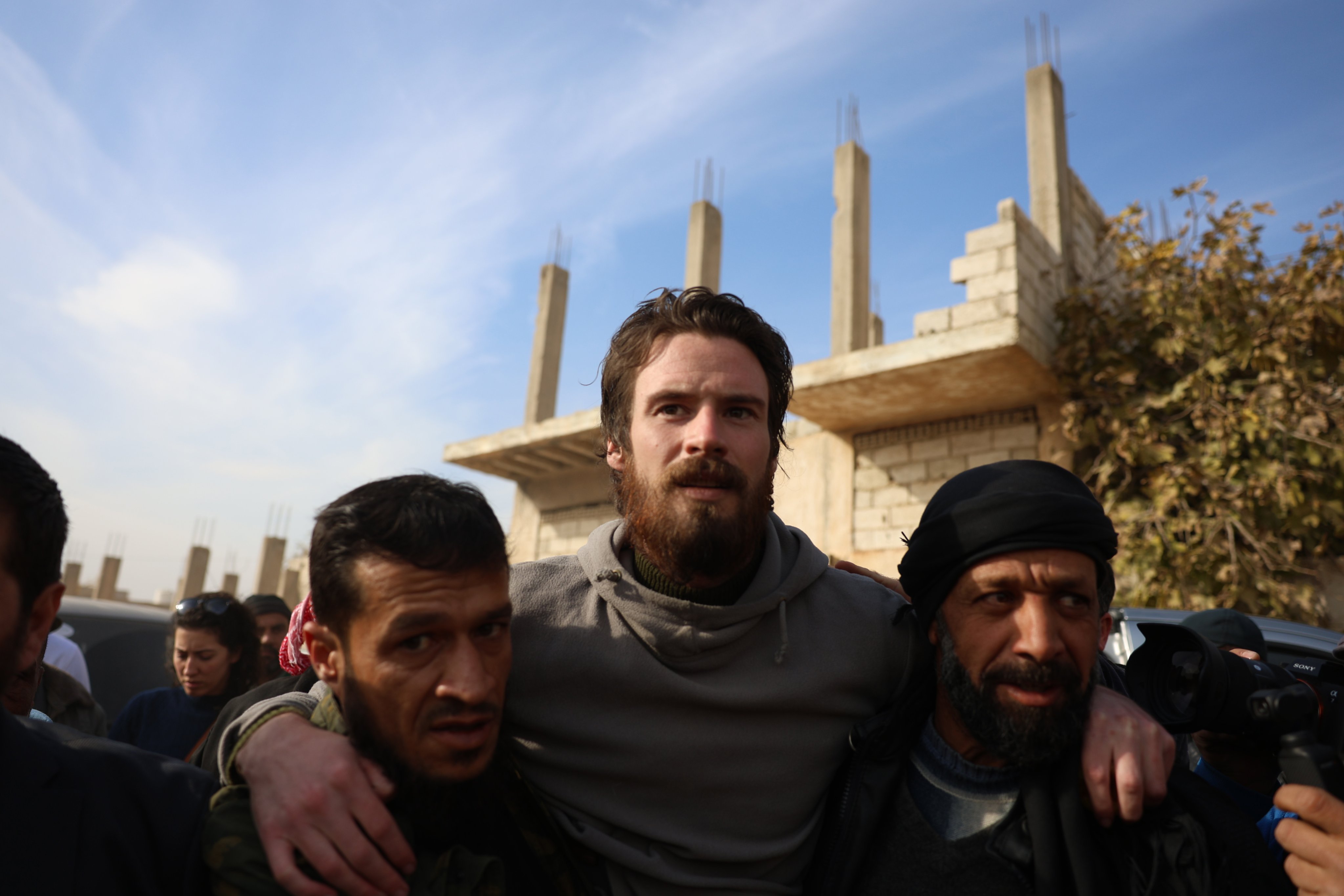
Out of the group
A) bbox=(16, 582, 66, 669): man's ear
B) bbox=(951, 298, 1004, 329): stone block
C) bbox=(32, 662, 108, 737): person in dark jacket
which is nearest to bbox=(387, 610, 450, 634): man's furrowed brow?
bbox=(16, 582, 66, 669): man's ear

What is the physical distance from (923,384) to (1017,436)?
3.46 feet

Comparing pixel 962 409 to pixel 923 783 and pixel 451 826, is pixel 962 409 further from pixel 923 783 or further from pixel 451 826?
pixel 451 826

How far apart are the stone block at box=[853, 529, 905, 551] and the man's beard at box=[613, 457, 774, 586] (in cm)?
580

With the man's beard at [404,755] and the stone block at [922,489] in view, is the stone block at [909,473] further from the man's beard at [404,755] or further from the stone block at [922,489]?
the man's beard at [404,755]

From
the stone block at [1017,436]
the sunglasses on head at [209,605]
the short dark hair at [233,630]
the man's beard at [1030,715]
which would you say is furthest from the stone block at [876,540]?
the man's beard at [1030,715]

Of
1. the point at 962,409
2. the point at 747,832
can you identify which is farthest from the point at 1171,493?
the point at 747,832

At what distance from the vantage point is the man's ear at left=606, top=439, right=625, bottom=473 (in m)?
2.30

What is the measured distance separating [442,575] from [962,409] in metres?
6.62

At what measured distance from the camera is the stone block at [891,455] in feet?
25.5

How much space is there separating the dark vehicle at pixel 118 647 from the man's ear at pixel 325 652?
6622 millimetres

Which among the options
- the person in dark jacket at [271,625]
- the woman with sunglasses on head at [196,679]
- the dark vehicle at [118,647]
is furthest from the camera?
the dark vehicle at [118,647]

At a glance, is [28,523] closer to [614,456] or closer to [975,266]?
[614,456]

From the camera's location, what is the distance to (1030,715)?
1.66m

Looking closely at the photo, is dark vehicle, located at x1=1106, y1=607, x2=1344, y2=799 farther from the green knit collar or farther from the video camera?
the green knit collar
